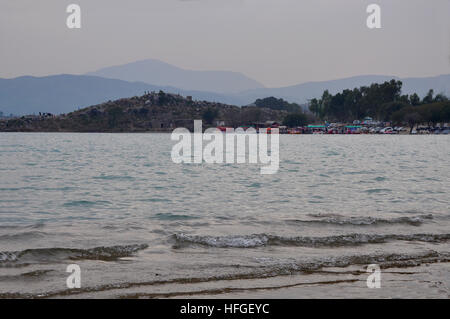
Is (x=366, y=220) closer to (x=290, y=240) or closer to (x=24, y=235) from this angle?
(x=290, y=240)

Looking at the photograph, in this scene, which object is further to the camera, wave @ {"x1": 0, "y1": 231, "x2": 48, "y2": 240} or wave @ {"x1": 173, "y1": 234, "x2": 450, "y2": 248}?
wave @ {"x1": 0, "y1": 231, "x2": 48, "y2": 240}

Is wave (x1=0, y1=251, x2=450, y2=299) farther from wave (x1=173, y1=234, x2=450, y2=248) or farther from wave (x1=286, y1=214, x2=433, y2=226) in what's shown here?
wave (x1=286, y1=214, x2=433, y2=226)

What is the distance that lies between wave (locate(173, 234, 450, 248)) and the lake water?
29 millimetres

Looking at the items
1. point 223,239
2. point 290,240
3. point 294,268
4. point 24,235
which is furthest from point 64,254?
point 290,240

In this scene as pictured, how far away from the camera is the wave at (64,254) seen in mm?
11435

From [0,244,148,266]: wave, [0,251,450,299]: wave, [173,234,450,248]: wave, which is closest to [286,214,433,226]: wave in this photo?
[173,234,450,248]: wave

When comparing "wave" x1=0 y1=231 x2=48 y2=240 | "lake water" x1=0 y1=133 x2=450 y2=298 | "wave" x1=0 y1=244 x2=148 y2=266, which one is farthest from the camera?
"wave" x1=0 y1=231 x2=48 y2=240

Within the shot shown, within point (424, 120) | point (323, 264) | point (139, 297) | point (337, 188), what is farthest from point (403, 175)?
point (424, 120)

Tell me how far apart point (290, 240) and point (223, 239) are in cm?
179

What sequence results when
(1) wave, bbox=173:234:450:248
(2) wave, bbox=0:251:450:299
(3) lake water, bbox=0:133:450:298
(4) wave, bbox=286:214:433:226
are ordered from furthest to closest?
(4) wave, bbox=286:214:433:226 < (1) wave, bbox=173:234:450:248 < (3) lake water, bbox=0:133:450:298 < (2) wave, bbox=0:251:450:299

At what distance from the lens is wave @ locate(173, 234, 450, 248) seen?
13070 mm

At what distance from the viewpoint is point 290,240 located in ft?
44.5
